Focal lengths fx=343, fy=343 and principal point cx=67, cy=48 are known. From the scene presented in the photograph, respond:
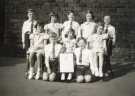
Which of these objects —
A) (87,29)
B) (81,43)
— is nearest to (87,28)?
(87,29)

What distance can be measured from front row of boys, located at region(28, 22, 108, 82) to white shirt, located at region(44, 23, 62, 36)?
0.09 metres

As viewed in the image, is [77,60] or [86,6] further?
[86,6]

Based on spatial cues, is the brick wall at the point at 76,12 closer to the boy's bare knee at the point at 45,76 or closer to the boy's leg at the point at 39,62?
the boy's leg at the point at 39,62

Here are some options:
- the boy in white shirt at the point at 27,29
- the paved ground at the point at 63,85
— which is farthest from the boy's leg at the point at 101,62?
the boy in white shirt at the point at 27,29

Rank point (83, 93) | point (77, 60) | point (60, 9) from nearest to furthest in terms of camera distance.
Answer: point (83, 93) → point (77, 60) → point (60, 9)

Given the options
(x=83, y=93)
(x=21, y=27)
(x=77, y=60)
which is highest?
(x=21, y=27)

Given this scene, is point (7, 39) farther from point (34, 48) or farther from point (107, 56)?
point (107, 56)

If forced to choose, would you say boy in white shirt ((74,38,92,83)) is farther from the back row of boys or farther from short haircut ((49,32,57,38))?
short haircut ((49,32,57,38))

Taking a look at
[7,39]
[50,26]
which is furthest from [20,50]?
[50,26]

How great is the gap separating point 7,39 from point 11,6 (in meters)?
0.42

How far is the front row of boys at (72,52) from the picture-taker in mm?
3695

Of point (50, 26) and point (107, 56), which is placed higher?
point (50, 26)

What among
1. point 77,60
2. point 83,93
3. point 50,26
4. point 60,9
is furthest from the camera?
point 60,9

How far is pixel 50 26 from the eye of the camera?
3.97m
